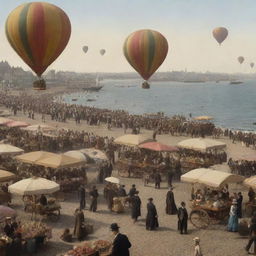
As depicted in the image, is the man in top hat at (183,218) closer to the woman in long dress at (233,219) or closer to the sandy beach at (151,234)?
the sandy beach at (151,234)

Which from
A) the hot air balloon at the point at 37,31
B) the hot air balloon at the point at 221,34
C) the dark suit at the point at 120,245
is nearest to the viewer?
the dark suit at the point at 120,245

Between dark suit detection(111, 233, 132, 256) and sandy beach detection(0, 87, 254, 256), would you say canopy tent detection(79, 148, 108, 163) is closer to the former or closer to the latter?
sandy beach detection(0, 87, 254, 256)

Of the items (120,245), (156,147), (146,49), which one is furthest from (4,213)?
(146,49)

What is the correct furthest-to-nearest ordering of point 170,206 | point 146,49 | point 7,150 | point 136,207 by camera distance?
point 146,49, point 7,150, point 170,206, point 136,207

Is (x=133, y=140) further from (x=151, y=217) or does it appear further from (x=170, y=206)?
(x=151, y=217)

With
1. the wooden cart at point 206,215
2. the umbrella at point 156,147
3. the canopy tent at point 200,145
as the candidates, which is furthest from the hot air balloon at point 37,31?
the wooden cart at point 206,215

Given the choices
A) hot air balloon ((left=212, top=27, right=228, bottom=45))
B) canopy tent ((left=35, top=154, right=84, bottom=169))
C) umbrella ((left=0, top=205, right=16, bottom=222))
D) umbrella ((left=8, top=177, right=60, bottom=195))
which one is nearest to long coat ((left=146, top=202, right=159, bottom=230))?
umbrella ((left=8, top=177, right=60, bottom=195))
